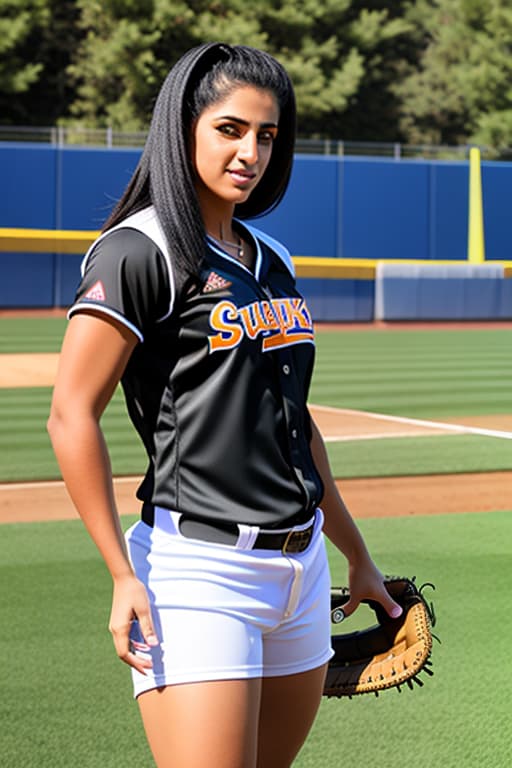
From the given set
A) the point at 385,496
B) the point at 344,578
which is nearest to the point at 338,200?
the point at 385,496

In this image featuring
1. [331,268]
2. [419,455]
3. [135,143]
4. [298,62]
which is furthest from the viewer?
[298,62]

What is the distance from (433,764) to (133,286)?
2336 millimetres

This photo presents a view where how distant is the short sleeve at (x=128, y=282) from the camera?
2.17 m

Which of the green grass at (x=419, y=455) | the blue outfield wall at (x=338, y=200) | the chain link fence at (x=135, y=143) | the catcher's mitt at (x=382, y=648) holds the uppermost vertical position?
the chain link fence at (x=135, y=143)

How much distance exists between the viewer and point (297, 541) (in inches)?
92.4

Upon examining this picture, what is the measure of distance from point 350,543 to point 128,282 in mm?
886

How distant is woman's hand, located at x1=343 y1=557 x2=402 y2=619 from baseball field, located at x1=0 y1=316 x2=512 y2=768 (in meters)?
1.31

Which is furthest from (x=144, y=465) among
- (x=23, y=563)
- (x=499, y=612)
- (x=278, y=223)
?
(x=278, y=223)

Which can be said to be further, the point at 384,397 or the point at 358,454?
the point at 384,397

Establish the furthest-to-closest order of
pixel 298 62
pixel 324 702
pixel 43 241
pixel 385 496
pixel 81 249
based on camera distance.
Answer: pixel 298 62 < pixel 81 249 < pixel 43 241 < pixel 385 496 < pixel 324 702

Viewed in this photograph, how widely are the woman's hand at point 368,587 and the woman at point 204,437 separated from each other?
316 mm

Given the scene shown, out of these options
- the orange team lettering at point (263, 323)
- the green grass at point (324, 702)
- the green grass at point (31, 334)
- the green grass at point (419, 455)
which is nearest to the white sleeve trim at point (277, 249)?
the orange team lettering at point (263, 323)

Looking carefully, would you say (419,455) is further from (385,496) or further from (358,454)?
(385,496)

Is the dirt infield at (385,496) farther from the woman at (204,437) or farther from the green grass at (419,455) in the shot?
the woman at (204,437)
